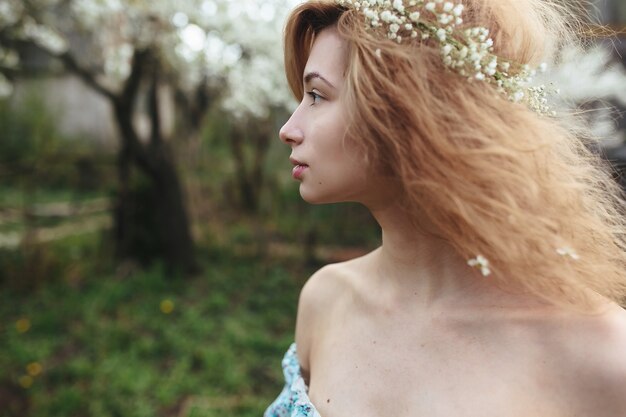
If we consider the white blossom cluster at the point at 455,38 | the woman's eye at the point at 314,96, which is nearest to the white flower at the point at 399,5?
the white blossom cluster at the point at 455,38

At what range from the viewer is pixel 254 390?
4.07m

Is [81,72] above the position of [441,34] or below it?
below

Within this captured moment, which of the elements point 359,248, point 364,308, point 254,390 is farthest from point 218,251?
point 364,308

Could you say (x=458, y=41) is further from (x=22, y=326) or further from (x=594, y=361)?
(x=22, y=326)

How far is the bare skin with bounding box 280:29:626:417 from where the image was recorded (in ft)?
3.68

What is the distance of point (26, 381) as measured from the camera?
4035 millimetres

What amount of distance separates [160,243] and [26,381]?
2375mm

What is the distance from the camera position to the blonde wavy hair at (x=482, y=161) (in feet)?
3.77

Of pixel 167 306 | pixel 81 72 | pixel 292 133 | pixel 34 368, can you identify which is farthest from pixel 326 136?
pixel 81 72

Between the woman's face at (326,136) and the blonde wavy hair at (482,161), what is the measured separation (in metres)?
0.05

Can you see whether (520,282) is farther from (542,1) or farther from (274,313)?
(274,313)

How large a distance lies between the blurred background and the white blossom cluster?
2.21 metres

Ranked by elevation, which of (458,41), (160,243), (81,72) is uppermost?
(458,41)

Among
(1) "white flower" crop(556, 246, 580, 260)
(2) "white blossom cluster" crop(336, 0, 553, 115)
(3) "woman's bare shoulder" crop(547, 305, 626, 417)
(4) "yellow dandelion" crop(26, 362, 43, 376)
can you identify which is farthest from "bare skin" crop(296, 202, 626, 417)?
(4) "yellow dandelion" crop(26, 362, 43, 376)
